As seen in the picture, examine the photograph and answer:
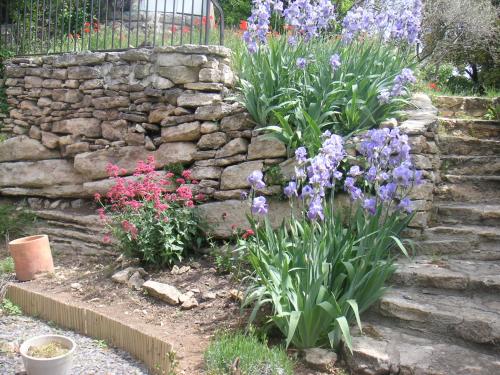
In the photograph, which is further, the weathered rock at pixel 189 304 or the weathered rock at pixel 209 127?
the weathered rock at pixel 209 127

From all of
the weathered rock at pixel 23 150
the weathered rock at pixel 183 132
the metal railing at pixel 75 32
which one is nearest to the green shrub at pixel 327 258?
the weathered rock at pixel 183 132

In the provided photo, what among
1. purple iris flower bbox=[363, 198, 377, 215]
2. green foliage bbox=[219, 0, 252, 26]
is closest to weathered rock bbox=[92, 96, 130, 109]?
purple iris flower bbox=[363, 198, 377, 215]

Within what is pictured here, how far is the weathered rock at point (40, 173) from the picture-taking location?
6.12m

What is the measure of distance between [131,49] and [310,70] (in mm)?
2237

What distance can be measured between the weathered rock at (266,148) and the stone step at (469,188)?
1612mm

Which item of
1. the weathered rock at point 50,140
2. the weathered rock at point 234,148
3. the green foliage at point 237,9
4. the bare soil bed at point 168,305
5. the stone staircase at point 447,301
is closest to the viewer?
the stone staircase at point 447,301

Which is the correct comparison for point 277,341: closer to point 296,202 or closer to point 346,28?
point 296,202

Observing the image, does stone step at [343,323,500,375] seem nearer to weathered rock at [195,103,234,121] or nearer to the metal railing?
weathered rock at [195,103,234,121]

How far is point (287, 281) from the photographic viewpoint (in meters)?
3.19

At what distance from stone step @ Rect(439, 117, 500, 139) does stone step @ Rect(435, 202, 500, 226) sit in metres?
1.61

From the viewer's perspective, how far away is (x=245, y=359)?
2844 mm

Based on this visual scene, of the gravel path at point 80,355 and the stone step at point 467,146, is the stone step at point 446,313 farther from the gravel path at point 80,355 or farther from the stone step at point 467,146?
the stone step at point 467,146

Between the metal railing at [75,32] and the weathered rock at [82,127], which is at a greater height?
the metal railing at [75,32]

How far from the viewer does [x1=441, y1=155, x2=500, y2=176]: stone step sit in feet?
16.7
